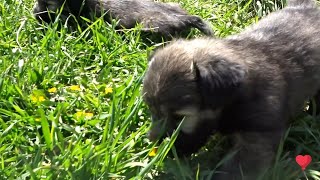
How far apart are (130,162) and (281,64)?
1149mm

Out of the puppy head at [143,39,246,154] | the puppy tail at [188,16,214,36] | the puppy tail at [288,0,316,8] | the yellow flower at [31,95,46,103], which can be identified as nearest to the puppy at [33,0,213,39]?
the puppy tail at [188,16,214,36]

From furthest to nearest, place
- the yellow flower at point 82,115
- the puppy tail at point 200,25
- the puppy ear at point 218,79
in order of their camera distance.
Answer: the puppy tail at point 200,25 → the yellow flower at point 82,115 → the puppy ear at point 218,79

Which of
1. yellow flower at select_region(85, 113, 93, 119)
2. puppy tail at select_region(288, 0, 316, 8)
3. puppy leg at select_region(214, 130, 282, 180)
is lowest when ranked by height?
puppy leg at select_region(214, 130, 282, 180)

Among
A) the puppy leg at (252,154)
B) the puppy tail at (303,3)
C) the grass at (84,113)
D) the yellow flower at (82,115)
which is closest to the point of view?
the grass at (84,113)

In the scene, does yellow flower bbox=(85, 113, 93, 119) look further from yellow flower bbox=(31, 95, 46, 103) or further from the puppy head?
the puppy head

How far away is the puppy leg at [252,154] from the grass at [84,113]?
0.20 feet

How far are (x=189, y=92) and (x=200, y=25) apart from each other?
1.99 m

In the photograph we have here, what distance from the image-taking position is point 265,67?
356cm

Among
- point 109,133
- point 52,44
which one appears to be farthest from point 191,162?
point 52,44

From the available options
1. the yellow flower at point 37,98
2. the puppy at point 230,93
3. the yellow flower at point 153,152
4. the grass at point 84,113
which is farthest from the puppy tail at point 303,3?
the yellow flower at point 37,98

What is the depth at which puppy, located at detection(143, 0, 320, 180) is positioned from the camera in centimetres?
328

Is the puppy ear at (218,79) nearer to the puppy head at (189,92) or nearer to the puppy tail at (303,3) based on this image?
the puppy head at (189,92)

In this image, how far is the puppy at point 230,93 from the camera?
10.8 feet

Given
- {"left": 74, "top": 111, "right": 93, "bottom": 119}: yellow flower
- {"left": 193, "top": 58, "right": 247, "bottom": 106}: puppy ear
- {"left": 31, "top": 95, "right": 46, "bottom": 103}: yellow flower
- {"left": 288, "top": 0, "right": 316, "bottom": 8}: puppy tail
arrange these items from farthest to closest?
{"left": 288, "top": 0, "right": 316, "bottom": 8}: puppy tail, {"left": 31, "top": 95, "right": 46, "bottom": 103}: yellow flower, {"left": 74, "top": 111, "right": 93, "bottom": 119}: yellow flower, {"left": 193, "top": 58, "right": 247, "bottom": 106}: puppy ear
